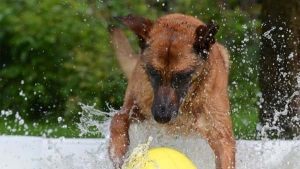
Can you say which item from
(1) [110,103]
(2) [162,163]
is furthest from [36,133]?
(2) [162,163]

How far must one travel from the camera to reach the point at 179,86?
5.19m

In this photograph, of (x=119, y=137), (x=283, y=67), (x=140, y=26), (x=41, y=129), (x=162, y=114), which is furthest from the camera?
(x=41, y=129)

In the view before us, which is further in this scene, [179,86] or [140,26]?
[140,26]

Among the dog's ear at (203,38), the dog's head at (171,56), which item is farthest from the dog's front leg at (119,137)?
the dog's ear at (203,38)

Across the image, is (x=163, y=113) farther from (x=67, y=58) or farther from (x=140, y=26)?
(x=67, y=58)

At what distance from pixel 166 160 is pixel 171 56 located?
0.68 metres

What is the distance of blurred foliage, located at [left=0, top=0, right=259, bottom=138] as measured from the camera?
9.96m

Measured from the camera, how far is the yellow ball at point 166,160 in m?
4.68

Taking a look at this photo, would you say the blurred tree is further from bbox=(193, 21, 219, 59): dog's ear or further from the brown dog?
bbox=(193, 21, 219, 59): dog's ear

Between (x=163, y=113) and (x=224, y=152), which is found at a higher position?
(x=163, y=113)

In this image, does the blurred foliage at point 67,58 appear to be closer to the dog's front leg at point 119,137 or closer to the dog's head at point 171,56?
the dog's front leg at point 119,137

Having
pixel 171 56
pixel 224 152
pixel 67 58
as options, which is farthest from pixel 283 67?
pixel 67 58

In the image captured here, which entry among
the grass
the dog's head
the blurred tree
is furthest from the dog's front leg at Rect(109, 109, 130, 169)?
the grass

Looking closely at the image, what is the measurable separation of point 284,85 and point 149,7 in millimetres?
2812
